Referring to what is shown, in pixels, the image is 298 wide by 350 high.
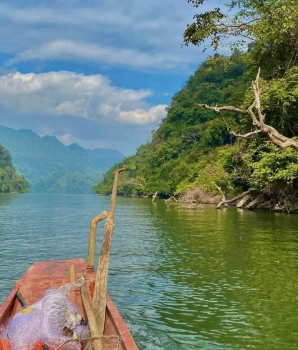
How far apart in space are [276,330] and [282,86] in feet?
78.6

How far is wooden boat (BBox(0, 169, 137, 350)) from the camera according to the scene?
206 inches

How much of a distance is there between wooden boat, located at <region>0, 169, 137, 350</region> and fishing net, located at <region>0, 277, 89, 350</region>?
0.23m

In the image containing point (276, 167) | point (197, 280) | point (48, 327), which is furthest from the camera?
point (276, 167)

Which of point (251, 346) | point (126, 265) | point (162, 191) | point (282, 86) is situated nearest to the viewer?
point (251, 346)

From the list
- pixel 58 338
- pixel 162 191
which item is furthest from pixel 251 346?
pixel 162 191

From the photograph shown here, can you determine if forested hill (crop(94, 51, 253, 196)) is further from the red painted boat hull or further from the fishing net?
the fishing net

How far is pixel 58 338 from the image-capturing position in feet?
17.9

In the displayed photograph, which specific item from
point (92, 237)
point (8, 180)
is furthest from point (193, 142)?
point (8, 180)

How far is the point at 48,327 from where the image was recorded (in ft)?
18.2

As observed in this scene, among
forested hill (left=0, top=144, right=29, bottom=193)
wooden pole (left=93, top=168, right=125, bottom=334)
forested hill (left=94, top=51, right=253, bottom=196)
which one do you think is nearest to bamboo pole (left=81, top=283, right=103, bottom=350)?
wooden pole (left=93, top=168, right=125, bottom=334)

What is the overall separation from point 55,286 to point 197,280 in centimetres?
447

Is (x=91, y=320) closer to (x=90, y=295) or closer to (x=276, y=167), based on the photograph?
(x=90, y=295)

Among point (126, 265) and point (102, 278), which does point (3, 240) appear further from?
point (102, 278)

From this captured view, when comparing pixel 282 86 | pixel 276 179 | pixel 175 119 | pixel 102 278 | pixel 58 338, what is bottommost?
pixel 58 338
